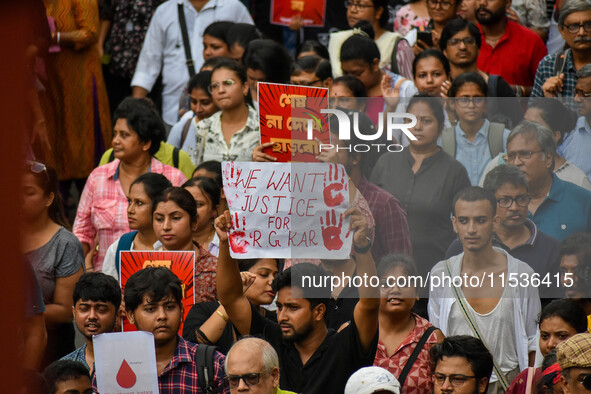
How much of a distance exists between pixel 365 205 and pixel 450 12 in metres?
4.16

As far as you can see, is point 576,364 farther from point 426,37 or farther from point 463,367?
point 426,37

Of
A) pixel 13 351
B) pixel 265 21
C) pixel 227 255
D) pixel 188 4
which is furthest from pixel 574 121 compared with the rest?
pixel 265 21

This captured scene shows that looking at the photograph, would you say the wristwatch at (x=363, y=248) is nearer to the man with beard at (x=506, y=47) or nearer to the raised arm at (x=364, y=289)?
the raised arm at (x=364, y=289)

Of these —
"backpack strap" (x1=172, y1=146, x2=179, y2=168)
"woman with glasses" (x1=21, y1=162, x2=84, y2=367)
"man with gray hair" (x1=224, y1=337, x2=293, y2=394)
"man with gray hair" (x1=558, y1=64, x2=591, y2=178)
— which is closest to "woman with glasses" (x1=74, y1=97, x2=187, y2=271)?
"backpack strap" (x1=172, y1=146, x2=179, y2=168)

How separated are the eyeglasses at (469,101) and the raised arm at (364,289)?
40.0 inches

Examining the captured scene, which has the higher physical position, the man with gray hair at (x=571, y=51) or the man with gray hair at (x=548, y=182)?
the man with gray hair at (x=571, y=51)

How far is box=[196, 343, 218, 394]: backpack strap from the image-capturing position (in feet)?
14.3

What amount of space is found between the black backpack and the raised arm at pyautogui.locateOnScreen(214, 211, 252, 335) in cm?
24

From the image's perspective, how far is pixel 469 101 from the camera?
16.1 feet

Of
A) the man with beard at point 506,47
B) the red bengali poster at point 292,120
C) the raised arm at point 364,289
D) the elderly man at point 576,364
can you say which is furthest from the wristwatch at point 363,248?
the man with beard at point 506,47

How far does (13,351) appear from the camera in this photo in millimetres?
1027

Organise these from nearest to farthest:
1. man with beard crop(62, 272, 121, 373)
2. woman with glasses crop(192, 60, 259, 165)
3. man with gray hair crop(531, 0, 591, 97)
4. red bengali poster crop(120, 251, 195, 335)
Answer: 1. man with beard crop(62, 272, 121, 373)
2. red bengali poster crop(120, 251, 195, 335)
3. man with gray hair crop(531, 0, 591, 97)
4. woman with glasses crop(192, 60, 259, 165)

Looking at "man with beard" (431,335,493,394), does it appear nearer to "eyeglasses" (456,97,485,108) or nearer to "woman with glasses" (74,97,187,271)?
"eyeglasses" (456,97,485,108)

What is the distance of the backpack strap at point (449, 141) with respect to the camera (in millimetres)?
4915
